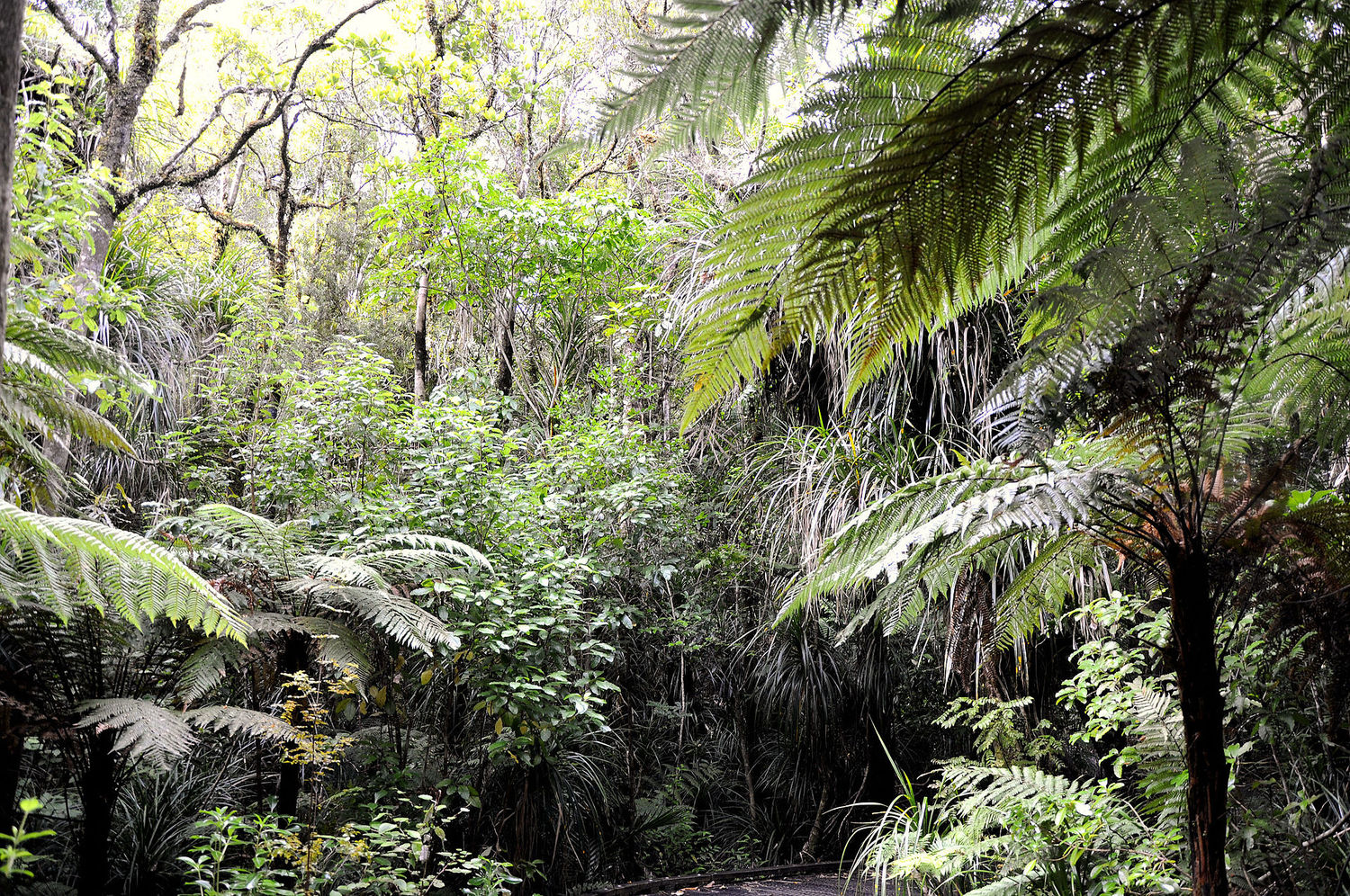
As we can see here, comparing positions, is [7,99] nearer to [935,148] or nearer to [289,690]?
[935,148]

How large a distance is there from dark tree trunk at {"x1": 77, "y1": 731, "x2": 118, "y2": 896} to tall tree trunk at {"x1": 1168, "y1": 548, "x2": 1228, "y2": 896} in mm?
3959

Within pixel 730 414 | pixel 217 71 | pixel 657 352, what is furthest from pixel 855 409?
pixel 217 71

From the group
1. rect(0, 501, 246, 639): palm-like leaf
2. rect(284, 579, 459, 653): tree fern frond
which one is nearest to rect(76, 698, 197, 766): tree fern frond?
rect(0, 501, 246, 639): palm-like leaf

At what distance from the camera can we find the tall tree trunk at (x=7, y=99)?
3.45ft

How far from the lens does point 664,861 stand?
5727 millimetres

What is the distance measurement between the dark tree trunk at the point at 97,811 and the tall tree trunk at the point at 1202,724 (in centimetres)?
396

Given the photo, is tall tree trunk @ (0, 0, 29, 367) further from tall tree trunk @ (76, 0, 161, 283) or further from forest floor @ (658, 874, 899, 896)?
tall tree trunk @ (76, 0, 161, 283)

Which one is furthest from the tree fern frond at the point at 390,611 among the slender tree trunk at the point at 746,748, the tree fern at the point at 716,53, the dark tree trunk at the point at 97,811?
the slender tree trunk at the point at 746,748

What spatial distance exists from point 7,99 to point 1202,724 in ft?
8.69

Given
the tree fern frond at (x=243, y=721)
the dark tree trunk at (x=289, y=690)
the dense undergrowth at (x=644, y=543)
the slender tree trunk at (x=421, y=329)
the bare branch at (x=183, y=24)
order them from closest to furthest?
the dense undergrowth at (x=644, y=543)
the tree fern frond at (x=243, y=721)
the dark tree trunk at (x=289, y=690)
the bare branch at (x=183, y=24)
the slender tree trunk at (x=421, y=329)

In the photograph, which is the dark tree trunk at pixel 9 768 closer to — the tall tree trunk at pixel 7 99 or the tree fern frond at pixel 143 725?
the tree fern frond at pixel 143 725

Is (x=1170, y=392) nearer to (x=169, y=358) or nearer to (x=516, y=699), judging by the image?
(x=516, y=699)

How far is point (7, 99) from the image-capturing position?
43.0 inches

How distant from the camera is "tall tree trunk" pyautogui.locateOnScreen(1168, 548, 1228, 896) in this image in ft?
6.43
